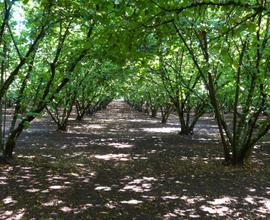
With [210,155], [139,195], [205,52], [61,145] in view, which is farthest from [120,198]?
[61,145]

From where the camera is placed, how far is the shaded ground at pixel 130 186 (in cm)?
796

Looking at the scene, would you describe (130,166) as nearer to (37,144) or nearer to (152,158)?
(152,158)

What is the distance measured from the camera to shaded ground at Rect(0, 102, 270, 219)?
7.96 m

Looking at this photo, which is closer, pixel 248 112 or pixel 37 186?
pixel 37 186

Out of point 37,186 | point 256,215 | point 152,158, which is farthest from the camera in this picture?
point 152,158

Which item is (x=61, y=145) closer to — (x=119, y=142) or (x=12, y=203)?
(x=119, y=142)

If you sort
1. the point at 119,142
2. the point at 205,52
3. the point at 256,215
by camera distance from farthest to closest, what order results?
the point at 119,142 → the point at 205,52 → the point at 256,215

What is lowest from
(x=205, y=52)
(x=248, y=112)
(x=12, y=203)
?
(x=12, y=203)

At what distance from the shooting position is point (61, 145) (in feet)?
60.4

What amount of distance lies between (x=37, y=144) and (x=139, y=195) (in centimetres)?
1041

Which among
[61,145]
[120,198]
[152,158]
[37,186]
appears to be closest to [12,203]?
[37,186]

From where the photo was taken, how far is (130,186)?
10102 mm

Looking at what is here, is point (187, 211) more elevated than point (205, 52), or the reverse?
point (205, 52)

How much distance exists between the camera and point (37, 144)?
1850cm
